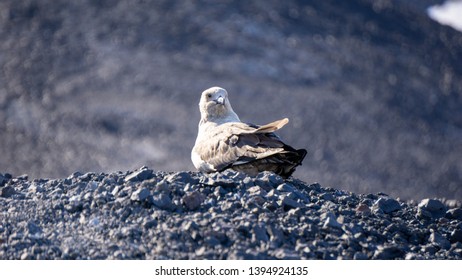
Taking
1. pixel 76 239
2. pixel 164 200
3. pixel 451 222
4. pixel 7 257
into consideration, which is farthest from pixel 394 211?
pixel 7 257

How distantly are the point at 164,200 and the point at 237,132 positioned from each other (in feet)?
8.45

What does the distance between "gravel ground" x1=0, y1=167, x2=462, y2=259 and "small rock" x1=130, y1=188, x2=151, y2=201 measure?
0.04 ft

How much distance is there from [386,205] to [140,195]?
328cm

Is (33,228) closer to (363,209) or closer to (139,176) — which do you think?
(139,176)

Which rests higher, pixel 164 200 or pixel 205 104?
pixel 205 104

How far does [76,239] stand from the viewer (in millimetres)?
9273

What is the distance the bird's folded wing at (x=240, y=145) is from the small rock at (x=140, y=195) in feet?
6.77

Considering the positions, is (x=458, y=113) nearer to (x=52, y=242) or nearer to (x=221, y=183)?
(x=221, y=183)

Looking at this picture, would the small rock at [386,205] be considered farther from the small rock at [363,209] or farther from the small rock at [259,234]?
the small rock at [259,234]

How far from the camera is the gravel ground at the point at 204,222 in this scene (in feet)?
29.7

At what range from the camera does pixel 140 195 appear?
387 inches

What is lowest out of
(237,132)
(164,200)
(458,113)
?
(164,200)

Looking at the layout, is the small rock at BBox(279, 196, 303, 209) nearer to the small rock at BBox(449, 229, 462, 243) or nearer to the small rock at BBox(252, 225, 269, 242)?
the small rock at BBox(252, 225, 269, 242)

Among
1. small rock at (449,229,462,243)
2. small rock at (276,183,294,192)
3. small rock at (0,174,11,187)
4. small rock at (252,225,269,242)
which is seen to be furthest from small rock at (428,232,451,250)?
small rock at (0,174,11,187)
